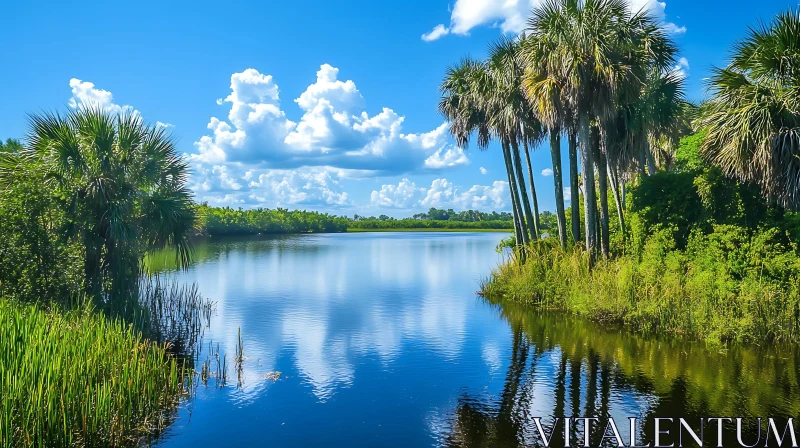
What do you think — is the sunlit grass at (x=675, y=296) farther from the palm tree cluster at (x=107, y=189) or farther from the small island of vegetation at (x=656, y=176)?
the palm tree cluster at (x=107, y=189)

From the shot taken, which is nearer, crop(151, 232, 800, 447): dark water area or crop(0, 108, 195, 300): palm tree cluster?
crop(151, 232, 800, 447): dark water area

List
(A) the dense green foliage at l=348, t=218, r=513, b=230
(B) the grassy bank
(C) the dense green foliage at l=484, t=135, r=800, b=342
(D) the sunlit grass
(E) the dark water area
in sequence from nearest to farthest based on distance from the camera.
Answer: (B) the grassy bank → (E) the dark water area → (D) the sunlit grass → (C) the dense green foliage at l=484, t=135, r=800, b=342 → (A) the dense green foliage at l=348, t=218, r=513, b=230

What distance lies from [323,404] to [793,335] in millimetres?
11879

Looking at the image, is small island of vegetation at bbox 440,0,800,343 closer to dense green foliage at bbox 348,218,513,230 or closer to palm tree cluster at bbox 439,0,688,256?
palm tree cluster at bbox 439,0,688,256

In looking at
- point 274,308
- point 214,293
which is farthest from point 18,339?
point 214,293

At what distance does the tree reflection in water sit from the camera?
8766mm

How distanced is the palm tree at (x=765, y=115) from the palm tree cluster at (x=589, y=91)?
4027mm

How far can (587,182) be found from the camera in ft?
67.4

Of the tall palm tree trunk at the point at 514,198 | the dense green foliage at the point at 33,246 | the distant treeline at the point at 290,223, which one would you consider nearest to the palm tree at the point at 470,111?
the tall palm tree trunk at the point at 514,198

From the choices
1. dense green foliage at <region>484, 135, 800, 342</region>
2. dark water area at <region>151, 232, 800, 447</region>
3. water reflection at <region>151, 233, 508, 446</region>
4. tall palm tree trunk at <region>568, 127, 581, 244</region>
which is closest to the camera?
dark water area at <region>151, 232, 800, 447</region>

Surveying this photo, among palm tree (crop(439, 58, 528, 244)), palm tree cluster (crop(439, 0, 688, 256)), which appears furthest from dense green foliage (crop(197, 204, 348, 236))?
palm tree cluster (crop(439, 0, 688, 256))

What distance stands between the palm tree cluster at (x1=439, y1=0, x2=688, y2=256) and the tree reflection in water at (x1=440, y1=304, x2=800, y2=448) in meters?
7.82

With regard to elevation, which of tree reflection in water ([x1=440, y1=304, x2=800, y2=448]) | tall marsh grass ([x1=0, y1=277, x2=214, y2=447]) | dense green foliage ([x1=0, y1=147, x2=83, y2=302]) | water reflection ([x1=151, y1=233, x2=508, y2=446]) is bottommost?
water reflection ([x1=151, y1=233, x2=508, y2=446])

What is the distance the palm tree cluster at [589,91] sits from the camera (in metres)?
19.7
